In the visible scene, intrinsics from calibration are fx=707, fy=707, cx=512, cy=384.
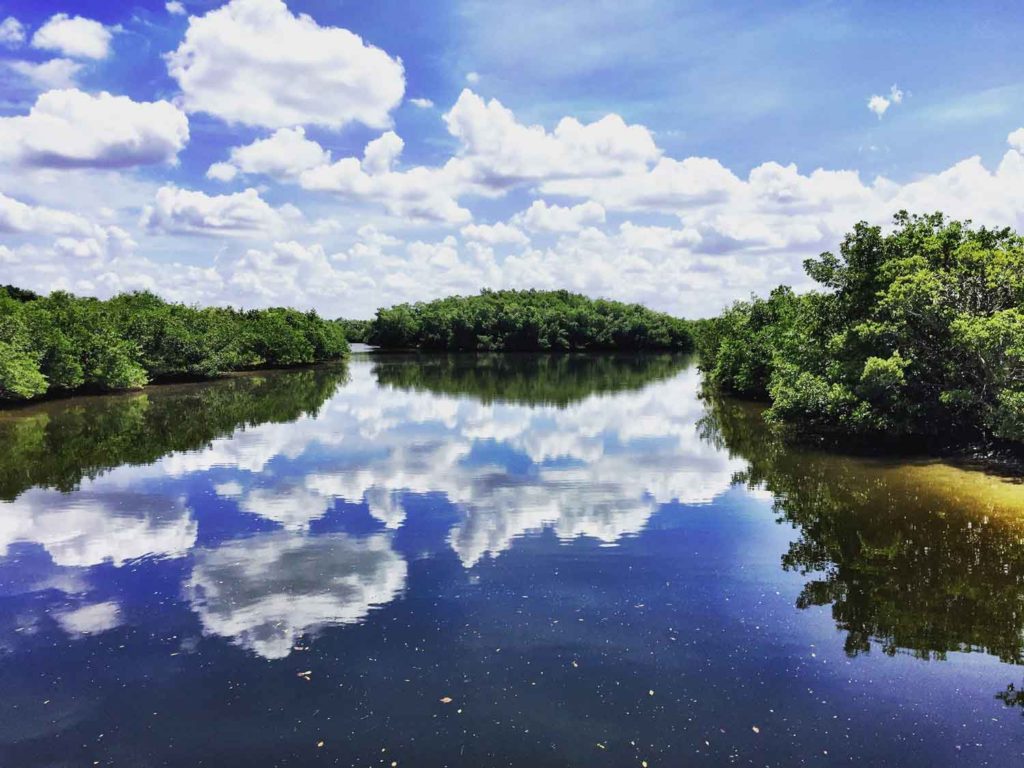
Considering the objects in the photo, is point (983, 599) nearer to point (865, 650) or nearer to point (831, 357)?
point (865, 650)

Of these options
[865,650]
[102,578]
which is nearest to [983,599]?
[865,650]

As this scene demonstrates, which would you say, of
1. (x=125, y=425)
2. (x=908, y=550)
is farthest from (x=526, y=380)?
(x=908, y=550)

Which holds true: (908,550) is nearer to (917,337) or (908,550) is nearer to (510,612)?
(510,612)

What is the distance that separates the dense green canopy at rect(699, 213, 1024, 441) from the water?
2.86 meters

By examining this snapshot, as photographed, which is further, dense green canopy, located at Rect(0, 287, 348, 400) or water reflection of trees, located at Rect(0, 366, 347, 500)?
dense green canopy, located at Rect(0, 287, 348, 400)

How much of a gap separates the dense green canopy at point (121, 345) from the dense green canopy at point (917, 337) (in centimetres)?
4005

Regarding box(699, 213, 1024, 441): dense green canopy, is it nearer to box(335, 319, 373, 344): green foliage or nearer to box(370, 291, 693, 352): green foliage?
box(370, 291, 693, 352): green foliage

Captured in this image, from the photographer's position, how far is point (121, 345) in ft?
163

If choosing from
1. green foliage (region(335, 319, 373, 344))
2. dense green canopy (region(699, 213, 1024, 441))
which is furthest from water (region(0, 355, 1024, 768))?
green foliage (region(335, 319, 373, 344))

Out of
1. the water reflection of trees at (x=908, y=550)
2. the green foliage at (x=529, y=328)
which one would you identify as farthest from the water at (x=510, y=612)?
the green foliage at (x=529, y=328)

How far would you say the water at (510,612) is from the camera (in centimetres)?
855

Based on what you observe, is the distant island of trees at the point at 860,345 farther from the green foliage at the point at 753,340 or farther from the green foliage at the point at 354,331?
the green foliage at the point at 354,331

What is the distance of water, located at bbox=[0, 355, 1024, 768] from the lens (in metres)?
8.55

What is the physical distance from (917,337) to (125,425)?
114 feet
